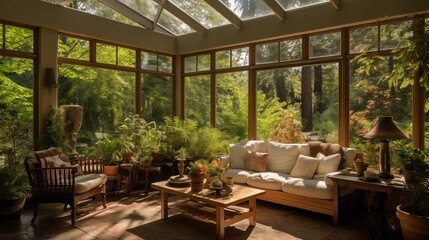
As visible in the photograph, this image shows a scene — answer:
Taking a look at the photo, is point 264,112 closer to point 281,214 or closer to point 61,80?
point 281,214

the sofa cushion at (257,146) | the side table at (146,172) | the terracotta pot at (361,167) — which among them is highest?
the sofa cushion at (257,146)

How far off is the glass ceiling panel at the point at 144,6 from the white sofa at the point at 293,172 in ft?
10.7

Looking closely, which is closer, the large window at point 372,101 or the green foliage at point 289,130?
the large window at point 372,101

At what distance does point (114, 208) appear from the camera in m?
4.93

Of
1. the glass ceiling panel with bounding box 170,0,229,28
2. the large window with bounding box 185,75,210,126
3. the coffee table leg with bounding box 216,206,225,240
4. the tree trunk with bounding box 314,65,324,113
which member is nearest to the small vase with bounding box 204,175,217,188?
the coffee table leg with bounding box 216,206,225,240

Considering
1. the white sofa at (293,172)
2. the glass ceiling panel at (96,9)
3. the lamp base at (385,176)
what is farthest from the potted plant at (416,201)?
the glass ceiling panel at (96,9)

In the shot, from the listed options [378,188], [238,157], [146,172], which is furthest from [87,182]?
[378,188]

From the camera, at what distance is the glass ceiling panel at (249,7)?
19.3ft

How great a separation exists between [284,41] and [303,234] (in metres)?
3.54

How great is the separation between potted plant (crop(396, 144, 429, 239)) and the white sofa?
36.4 inches

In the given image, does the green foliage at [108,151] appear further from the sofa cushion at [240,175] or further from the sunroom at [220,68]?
the sofa cushion at [240,175]

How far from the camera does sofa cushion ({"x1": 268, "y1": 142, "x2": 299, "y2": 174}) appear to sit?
536cm

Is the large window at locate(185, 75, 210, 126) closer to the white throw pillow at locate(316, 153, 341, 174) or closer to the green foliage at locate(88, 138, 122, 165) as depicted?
the green foliage at locate(88, 138, 122, 165)

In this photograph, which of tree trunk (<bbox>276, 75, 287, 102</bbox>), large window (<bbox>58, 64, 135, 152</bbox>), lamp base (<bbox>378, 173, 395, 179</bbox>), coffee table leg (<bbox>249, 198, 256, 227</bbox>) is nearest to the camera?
lamp base (<bbox>378, 173, 395, 179</bbox>)
